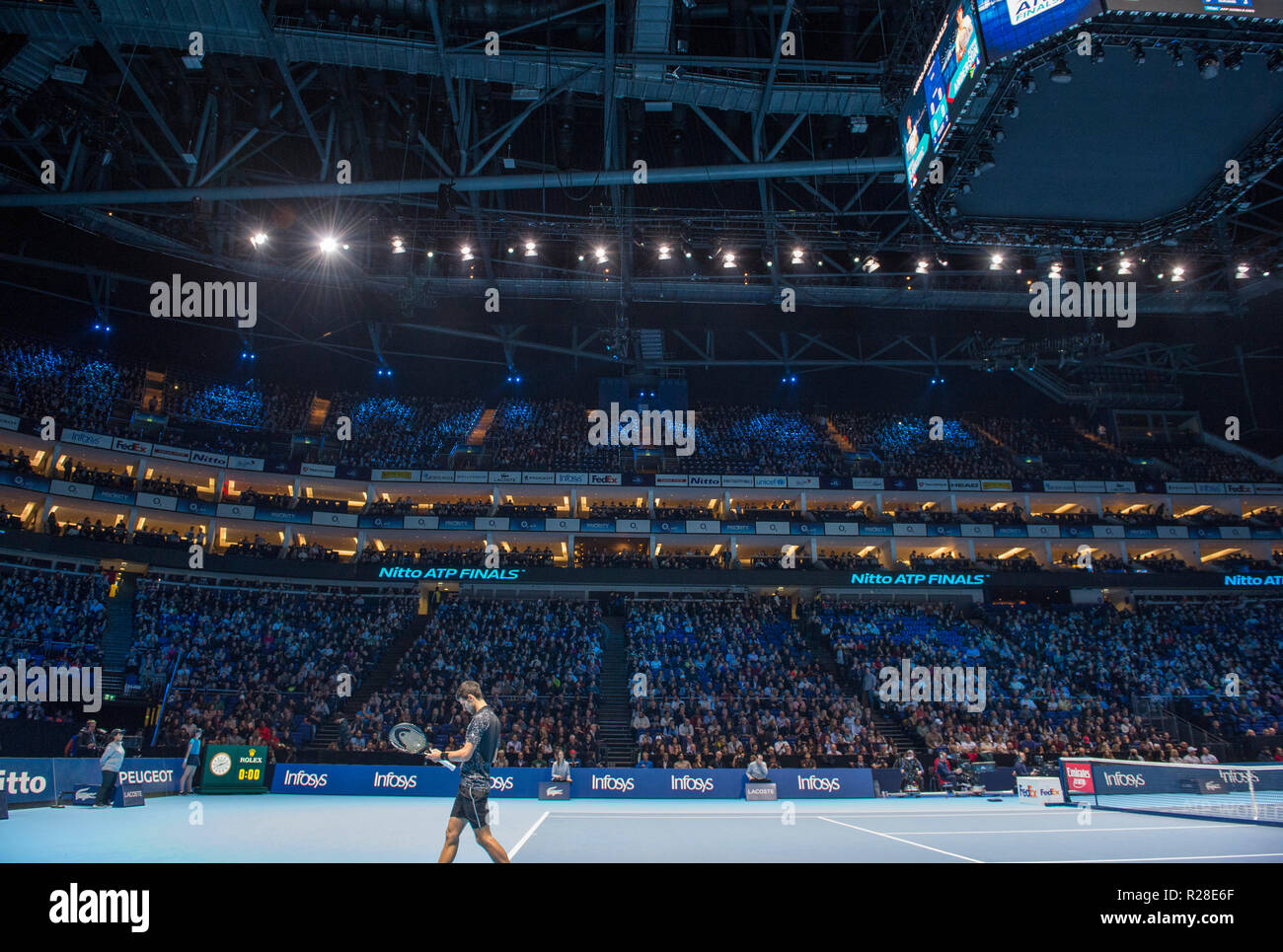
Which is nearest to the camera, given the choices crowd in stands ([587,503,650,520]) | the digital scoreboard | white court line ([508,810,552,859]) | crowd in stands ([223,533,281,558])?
white court line ([508,810,552,859])

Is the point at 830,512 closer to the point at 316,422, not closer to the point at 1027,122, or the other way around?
the point at 1027,122

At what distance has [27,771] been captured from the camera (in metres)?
13.6

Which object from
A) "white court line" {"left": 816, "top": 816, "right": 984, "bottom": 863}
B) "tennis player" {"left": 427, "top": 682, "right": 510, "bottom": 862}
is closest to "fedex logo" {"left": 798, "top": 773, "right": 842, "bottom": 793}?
"white court line" {"left": 816, "top": 816, "right": 984, "bottom": 863}

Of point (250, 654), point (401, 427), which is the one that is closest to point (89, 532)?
point (250, 654)

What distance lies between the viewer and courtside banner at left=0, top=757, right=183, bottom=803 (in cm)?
1330

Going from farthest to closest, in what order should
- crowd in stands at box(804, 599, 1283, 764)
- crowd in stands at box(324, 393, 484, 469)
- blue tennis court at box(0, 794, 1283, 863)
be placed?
crowd in stands at box(324, 393, 484, 469)
crowd in stands at box(804, 599, 1283, 764)
blue tennis court at box(0, 794, 1283, 863)

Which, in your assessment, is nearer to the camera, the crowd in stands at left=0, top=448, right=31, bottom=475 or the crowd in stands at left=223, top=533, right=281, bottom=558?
the crowd in stands at left=0, top=448, right=31, bottom=475

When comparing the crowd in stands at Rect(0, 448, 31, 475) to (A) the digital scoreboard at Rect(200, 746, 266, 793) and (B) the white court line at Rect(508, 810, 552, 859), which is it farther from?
(B) the white court line at Rect(508, 810, 552, 859)

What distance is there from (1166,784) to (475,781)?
17284 mm

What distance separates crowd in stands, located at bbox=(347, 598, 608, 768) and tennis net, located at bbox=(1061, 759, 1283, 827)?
1278 cm

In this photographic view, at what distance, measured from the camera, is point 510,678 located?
26.3m

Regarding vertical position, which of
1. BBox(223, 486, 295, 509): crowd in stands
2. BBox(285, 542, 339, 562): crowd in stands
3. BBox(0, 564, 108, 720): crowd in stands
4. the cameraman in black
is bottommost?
the cameraman in black
